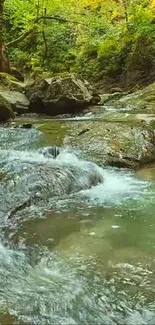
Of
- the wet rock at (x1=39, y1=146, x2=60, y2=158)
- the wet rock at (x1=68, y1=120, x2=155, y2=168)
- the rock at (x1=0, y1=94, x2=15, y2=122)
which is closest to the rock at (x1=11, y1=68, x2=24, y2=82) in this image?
the rock at (x1=0, y1=94, x2=15, y2=122)

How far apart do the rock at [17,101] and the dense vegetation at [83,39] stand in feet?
13.1

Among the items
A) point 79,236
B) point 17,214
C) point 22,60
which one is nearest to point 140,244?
point 79,236

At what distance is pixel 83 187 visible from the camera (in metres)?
5.62

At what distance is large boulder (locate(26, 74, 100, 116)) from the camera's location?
10.2 metres

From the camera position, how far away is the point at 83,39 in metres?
17.5

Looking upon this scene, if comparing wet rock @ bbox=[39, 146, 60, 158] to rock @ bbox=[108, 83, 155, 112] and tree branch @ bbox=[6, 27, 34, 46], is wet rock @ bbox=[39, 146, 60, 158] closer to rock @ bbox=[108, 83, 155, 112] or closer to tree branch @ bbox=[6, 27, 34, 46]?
rock @ bbox=[108, 83, 155, 112]

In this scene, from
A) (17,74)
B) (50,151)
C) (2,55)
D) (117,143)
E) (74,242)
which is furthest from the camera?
(17,74)

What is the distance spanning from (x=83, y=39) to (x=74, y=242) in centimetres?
1490

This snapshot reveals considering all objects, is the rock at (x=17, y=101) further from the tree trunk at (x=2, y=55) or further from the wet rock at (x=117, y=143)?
the wet rock at (x=117, y=143)

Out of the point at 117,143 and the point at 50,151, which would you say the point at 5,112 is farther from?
the point at 117,143

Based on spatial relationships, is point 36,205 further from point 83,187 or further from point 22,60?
point 22,60

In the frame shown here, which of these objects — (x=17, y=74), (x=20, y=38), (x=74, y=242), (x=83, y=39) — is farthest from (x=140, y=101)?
(x=74, y=242)

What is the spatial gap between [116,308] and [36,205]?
2.41m

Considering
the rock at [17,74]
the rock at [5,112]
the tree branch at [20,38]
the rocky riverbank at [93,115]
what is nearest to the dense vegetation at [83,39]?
the tree branch at [20,38]
